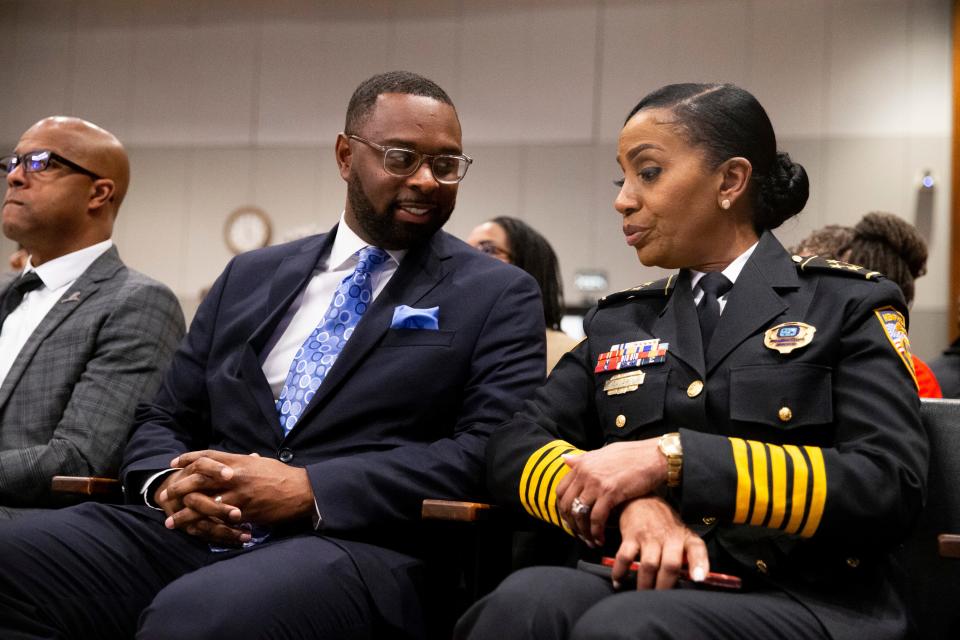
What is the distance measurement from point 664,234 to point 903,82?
18.4ft

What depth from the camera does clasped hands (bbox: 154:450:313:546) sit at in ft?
6.15

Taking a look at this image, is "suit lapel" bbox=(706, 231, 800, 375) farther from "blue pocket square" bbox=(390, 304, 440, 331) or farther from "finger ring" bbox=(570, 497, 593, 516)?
"blue pocket square" bbox=(390, 304, 440, 331)

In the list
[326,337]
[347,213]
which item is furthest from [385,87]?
[326,337]

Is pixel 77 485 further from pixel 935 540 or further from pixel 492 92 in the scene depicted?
pixel 492 92

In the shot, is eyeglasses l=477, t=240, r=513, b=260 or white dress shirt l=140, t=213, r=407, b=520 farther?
eyeglasses l=477, t=240, r=513, b=260

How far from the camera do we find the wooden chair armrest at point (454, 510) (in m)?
1.78

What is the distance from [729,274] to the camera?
1885 mm

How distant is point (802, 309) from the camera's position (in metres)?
1.74

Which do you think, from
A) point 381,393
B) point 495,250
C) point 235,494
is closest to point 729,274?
point 381,393

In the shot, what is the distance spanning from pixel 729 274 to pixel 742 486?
0.50 meters

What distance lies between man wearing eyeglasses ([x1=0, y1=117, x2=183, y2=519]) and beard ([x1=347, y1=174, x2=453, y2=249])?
25.9 inches

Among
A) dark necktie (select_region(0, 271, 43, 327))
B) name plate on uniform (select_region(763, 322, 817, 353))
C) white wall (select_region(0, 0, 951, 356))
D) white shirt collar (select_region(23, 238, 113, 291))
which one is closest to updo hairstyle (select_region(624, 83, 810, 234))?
name plate on uniform (select_region(763, 322, 817, 353))

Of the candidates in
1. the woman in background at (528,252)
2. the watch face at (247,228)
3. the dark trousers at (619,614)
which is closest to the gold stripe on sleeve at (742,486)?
the dark trousers at (619,614)

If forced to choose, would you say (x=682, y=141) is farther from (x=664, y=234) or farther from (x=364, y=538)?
(x=364, y=538)
